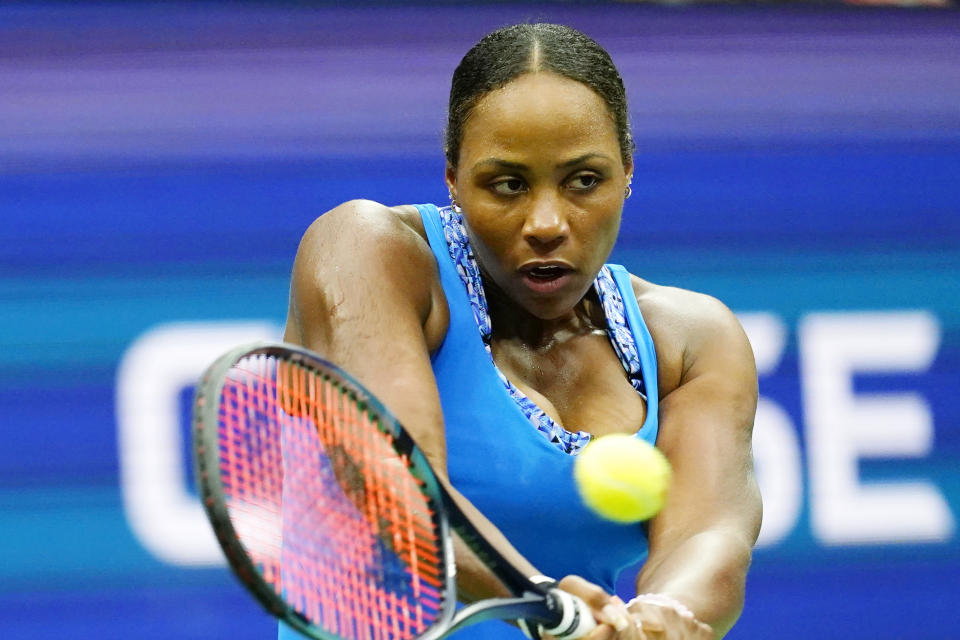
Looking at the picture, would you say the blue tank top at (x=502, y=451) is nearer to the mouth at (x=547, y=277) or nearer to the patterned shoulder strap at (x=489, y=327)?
the patterned shoulder strap at (x=489, y=327)

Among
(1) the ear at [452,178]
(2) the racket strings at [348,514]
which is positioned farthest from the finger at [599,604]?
(1) the ear at [452,178]

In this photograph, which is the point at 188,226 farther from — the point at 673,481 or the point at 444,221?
the point at 673,481

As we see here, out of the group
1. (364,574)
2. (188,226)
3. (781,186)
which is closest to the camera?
(364,574)

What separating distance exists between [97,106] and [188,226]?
382mm

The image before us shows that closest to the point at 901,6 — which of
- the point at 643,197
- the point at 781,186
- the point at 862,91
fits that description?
the point at 862,91

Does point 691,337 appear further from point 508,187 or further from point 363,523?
point 363,523

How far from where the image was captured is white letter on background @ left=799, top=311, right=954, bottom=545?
3781 millimetres

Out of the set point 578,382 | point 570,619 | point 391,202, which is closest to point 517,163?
point 578,382

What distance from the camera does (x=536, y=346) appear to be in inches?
94.4

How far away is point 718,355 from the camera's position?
2.41 metres

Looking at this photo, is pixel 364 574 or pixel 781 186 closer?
pixel 364 574

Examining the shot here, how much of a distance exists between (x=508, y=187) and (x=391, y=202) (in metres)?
1.58

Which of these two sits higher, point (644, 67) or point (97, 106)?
point (644, 67)

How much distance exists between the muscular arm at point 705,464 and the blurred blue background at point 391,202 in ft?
4.53
